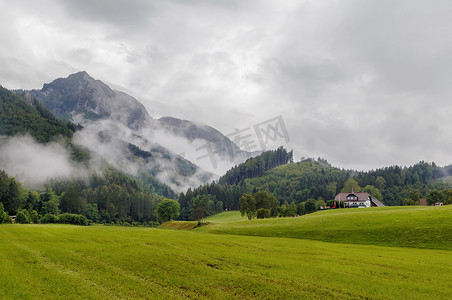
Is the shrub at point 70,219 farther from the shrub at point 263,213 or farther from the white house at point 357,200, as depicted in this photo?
the white house at point 357,200

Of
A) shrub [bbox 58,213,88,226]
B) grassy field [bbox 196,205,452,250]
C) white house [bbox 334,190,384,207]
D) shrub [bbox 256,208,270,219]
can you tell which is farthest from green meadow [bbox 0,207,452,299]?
white house [bbox 334,190,384,207]

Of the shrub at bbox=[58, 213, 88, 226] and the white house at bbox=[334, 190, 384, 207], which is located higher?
the white house at bbox=[334, 190, 384, 207]

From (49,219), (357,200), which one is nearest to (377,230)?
(357,200)

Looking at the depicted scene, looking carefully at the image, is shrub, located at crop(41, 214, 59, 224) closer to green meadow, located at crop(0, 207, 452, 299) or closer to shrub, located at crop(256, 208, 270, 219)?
shrub, located at crop(256, 208, 270, 219)

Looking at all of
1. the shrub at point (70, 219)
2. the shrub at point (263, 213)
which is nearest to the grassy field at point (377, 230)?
the shrub at point (263, 213)

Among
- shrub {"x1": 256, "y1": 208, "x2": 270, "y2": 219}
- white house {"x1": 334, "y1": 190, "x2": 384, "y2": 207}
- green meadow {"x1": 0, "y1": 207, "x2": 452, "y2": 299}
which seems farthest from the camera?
white house {"x1": 334, "y1": 190, "x2": 384, "y2": 207}

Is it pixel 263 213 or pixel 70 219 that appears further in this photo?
pixel 70 219

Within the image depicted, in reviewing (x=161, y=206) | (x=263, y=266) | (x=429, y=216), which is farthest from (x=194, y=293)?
(x=161, y=206)

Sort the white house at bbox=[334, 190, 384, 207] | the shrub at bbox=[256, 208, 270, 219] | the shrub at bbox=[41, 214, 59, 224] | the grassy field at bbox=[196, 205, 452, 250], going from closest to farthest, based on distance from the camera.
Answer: the grassy field at bbox=[196, 205, 452, 250]
the shrub at bbox=[256, 208, 270, 219]
the shrub at bbox=[41, 214, 59, 224]
the white house at bbox=[334, 190, 384, 207]

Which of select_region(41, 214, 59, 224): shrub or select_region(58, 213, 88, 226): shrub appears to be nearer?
select_region(41, 214, 59, 224): shrub

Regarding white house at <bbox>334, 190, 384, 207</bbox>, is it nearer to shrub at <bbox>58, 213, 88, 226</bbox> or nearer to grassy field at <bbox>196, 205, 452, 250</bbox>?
grassy field at <bbox>196, 205, 452, 250</bbox>

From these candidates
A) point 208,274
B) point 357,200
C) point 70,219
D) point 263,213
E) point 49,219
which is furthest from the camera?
point 357,200

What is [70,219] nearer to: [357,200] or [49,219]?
[49,219]

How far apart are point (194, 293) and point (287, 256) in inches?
701
